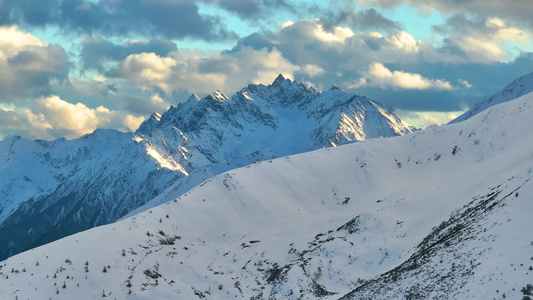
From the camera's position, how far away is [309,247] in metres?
81.8

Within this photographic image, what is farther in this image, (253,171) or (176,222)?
(253,171)

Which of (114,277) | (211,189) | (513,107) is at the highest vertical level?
(513,107)

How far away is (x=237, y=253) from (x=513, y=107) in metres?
Answer: 62.6

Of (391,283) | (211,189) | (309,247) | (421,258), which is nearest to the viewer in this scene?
(391,283)

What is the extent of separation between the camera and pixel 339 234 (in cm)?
8438

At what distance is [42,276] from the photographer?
63938 millimetres

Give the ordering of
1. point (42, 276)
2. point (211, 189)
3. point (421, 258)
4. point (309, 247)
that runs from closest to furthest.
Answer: point (421, 258)
point (42, 276)
point (309, 247)
point (211, 189)

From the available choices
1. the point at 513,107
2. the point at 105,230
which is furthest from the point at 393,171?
the point at 105,230

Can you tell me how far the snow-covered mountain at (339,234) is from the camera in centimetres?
5103

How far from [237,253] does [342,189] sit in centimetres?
3079

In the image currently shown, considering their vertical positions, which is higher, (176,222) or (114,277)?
(176,222)

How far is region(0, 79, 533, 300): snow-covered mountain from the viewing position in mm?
51031

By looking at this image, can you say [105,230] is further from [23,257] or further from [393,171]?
[393,171]

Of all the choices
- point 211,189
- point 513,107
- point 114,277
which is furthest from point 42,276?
point 513,107
